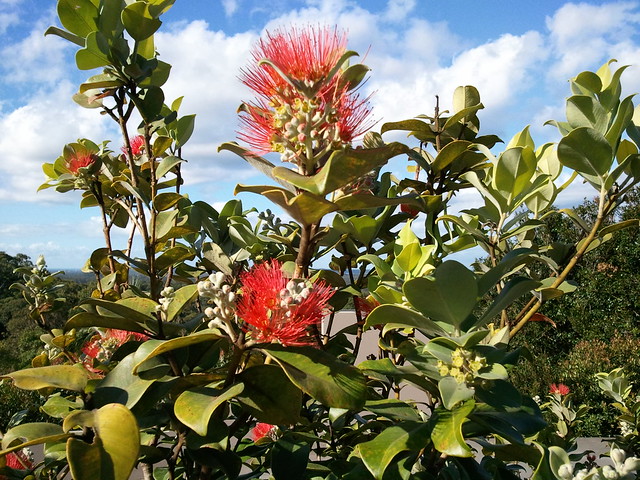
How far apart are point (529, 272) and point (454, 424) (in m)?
0.56

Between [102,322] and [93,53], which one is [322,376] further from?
[93,53]

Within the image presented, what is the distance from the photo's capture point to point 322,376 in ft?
2.43

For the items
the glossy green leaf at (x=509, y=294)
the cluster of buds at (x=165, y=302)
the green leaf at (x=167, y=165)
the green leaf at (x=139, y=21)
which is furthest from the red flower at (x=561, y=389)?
the green leaf at (x=139, y=21)

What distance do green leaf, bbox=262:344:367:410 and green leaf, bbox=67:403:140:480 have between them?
0.21 m

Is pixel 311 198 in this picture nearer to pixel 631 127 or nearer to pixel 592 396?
pixel 631 127

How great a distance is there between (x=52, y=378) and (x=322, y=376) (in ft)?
1.35

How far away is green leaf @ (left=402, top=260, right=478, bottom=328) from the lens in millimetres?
760

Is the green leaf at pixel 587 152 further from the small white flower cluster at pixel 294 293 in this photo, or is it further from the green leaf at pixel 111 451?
the green leaf at pixel 111 451

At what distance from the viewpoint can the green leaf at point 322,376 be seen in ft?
2.35

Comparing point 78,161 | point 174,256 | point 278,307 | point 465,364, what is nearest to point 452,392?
point 465,364

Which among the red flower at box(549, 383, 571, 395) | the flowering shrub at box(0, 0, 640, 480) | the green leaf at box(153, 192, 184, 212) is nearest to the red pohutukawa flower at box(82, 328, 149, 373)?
the flowering shrub at box(0, 0, 640, 480)

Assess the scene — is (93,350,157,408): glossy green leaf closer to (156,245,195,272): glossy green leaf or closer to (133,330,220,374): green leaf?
(133,330,220,374): green leaf

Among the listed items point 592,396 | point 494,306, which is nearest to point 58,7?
point 494,306

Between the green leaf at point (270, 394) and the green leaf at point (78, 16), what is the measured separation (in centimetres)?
84
